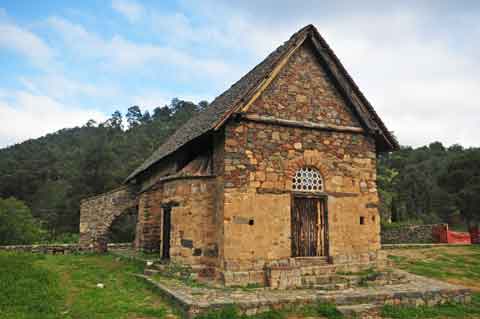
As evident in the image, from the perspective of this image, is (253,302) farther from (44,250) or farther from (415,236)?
(415,236)

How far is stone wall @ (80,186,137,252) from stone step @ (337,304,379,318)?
1234 cm

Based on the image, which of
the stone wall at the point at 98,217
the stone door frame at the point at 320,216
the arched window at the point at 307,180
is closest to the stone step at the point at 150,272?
the stone door frame at the point at 320,216

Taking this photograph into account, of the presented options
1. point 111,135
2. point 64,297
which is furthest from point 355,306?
point 111,135

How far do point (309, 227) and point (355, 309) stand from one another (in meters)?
3.65

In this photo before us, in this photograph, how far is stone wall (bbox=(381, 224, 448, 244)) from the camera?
24.1 meters

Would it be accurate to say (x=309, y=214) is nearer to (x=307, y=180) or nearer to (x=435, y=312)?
(x=307, y=180)

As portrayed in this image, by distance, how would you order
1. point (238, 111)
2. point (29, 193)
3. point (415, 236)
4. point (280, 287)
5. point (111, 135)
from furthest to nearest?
1. point (111, 135)
2. point (29, 193)
3. point (415, 236)
4. point (238, 111)
5. point (280, 287)

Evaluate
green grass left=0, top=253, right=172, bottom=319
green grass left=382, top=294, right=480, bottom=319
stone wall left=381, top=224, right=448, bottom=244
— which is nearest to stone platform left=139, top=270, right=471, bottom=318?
green grass left=382, top=294, right=480, bottom=319

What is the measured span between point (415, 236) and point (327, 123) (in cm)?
1539

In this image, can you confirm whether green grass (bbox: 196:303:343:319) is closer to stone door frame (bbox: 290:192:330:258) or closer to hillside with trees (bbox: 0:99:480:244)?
stone door frame (bbox: 290:192:330:258)

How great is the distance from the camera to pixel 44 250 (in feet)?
64.4

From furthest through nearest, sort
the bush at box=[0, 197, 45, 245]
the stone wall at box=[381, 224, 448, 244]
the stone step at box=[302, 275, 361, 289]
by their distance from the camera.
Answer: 1. the bush at box=[0, 197, 45, 245]
2. the stone wall at box=[381, 224, 448, 244]
3. the stone step at box=[302, 275, 361, 289]

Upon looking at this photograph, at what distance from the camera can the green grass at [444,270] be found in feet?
30.9

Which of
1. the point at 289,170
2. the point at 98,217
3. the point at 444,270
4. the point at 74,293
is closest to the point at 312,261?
the point at 289,170
